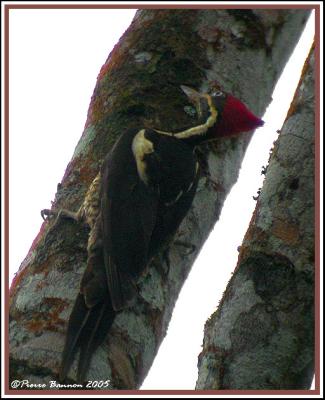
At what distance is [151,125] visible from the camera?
4.13m

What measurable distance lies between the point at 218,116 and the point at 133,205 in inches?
32.9

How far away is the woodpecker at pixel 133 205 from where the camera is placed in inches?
134

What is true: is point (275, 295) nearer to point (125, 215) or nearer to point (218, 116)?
point (125, 215)

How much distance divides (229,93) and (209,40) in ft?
1.03

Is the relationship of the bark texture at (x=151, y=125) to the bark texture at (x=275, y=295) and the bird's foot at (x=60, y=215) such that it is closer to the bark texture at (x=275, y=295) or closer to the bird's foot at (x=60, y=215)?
the bird's foot at (x=60, y=215)

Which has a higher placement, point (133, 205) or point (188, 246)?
point (133, 205)

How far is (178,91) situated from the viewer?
4156 mm

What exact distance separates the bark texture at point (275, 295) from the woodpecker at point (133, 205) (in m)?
0.53

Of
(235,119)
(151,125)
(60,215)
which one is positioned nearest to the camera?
(60,215)

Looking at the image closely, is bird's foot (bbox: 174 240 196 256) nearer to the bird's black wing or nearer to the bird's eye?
the bird's black wing

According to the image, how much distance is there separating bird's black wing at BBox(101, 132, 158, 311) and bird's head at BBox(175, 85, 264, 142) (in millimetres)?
418

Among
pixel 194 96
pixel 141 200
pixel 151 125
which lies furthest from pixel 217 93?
pixel 141 200

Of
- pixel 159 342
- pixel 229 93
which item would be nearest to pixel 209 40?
pixel 229 93

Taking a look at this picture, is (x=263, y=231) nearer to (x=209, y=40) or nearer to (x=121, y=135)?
(x=121, y=135)
